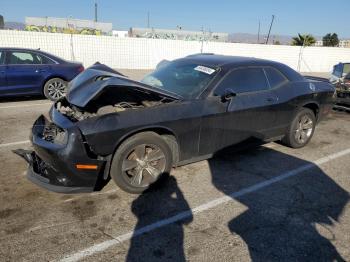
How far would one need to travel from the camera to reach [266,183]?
15.3 feet

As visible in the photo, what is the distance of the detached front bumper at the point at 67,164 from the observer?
12.0 feet

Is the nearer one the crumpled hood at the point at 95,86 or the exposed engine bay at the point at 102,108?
the crumpled hood at the point at 95,86

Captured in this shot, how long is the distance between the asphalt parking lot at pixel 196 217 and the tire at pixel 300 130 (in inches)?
27.8

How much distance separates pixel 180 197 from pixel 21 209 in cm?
179

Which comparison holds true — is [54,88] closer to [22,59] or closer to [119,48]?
[22,59]

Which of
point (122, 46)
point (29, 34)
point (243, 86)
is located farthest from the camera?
point (122, 46)

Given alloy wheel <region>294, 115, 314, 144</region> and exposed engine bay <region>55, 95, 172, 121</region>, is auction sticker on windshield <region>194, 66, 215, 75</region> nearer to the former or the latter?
exposed engine bay <region>55, 95, 172, 121</region>

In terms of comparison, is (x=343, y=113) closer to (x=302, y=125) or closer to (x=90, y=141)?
(x=302, y=125)

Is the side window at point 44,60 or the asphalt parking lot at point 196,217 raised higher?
the side window at point 44,60

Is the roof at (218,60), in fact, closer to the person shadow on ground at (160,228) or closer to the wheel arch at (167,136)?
the wheel arch at (167,136)

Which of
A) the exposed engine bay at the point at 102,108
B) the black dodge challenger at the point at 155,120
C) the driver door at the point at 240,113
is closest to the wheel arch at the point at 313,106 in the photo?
the black dodge challenger at the point at 155,120

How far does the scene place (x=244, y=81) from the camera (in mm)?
5117

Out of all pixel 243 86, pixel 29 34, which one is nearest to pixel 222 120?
pixel 243 86

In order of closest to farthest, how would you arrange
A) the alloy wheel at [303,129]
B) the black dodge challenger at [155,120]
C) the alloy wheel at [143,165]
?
the black dodge challenger at [155,120] < the alloy wheel at [143,165] < the alloy wheel at [303,129]
